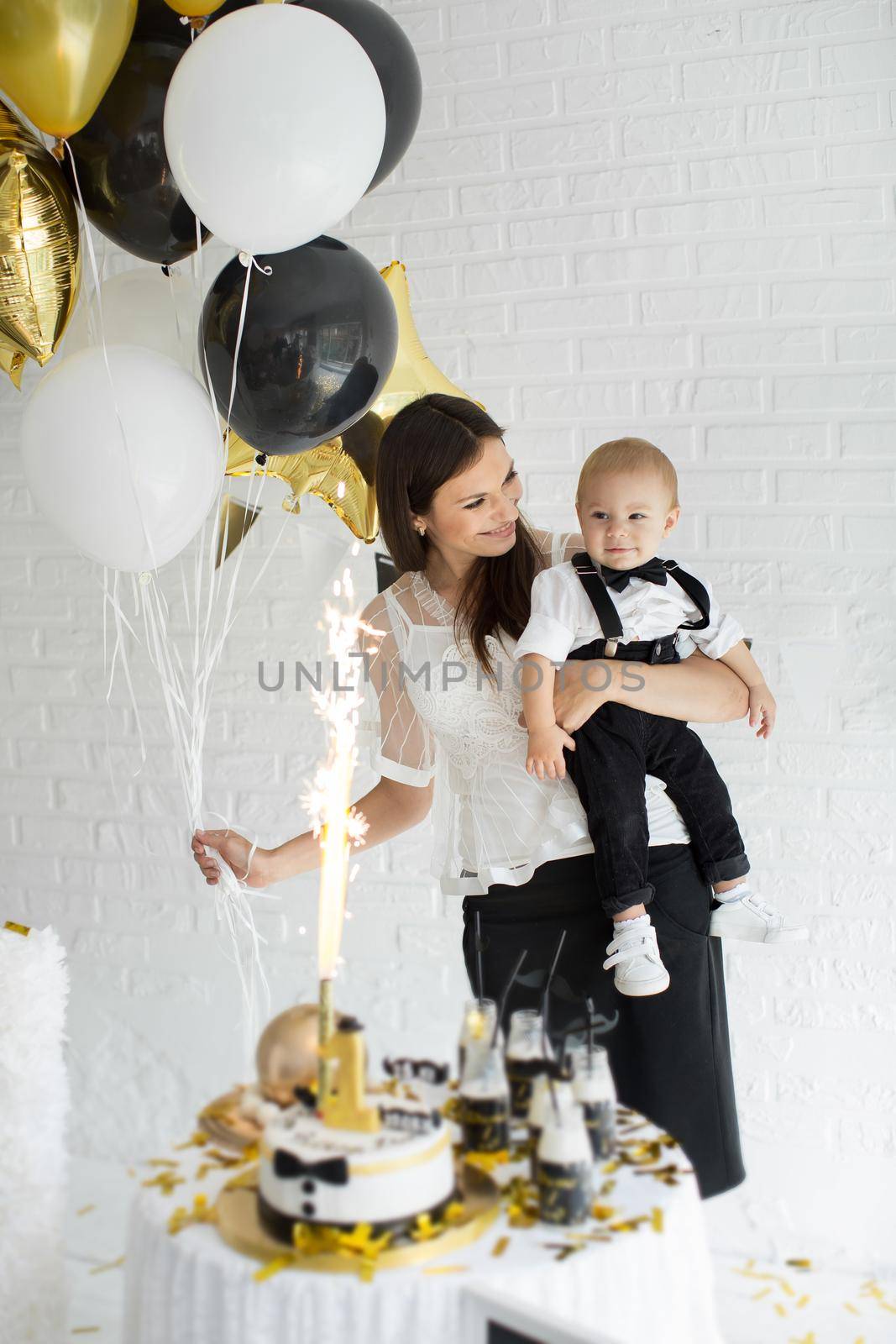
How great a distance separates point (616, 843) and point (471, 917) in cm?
29

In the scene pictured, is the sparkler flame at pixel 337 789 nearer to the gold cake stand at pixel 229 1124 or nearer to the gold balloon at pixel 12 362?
the gold cake stand at pixel 229 1124

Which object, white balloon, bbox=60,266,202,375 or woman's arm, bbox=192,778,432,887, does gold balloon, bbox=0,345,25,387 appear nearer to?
white balloon, bbox=60,266,202,375

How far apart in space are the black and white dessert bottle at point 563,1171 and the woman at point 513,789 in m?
0.55

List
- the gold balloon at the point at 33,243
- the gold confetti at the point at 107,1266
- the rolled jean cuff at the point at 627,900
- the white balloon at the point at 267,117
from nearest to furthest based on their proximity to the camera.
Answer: the white balloon at the point at 267,117 < the gold balloon at the point at 33,243 < the rolled jean cuff at the point at 627,900 < the gold confetti at the point at 107,1266

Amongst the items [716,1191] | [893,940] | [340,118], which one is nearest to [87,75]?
[340,118]

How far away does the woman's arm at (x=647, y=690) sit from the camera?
1.61m

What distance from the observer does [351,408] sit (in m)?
1.57

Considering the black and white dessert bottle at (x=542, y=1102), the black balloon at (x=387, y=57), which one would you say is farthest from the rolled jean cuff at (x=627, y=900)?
the black balloon at (x=387, y=57)

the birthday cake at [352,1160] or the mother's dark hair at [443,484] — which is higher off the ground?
the mother's dark hair at [443,484]

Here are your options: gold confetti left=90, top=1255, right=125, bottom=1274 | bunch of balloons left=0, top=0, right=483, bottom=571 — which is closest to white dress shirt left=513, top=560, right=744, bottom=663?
bunch of balloons left=0, top=0, right=483, bottom=571

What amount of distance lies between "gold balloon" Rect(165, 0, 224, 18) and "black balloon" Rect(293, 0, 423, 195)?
157mm

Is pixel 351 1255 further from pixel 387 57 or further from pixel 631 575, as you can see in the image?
pixel 387 57

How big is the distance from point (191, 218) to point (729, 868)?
1.17 metres

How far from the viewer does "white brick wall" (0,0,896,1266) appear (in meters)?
2.07
